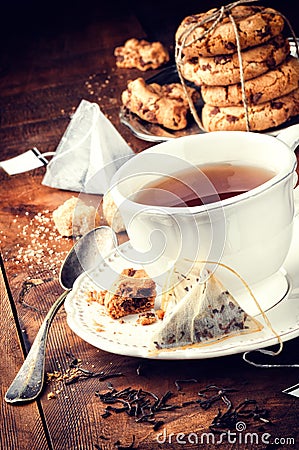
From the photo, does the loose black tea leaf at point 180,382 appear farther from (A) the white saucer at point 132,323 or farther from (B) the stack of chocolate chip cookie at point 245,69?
(B) the stack of chocolate chip cookie at point 245,69

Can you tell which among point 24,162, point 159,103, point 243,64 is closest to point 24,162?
point 24,162

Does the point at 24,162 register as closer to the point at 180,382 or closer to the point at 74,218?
the point at 74,218

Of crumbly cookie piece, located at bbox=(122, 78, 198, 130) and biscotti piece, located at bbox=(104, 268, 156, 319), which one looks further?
crumbly cookie piece, located at bbox=(122, 78, 198, 130)

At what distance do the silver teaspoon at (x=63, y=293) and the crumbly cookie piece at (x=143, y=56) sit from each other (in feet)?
2.39

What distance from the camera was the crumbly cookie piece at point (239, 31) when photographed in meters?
1.33

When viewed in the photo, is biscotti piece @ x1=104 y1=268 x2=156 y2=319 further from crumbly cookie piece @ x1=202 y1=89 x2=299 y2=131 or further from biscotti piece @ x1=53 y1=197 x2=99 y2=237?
crumbly cookie piece @ x1=202 y1=89 x2=299 y2=131

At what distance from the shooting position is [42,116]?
1.65m

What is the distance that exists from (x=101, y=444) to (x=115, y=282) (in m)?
0.24

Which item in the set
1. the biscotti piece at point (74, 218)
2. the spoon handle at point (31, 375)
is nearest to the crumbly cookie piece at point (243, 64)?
the biscotti piece at point (74, 218)

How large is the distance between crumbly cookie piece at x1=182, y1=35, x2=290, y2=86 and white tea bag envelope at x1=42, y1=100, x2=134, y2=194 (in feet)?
0.61

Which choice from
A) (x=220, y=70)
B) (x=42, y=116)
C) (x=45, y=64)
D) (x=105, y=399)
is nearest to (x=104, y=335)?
(x=105, y=399)

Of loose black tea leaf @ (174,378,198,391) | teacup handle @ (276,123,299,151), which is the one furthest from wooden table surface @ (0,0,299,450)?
teacup handle @ (276,123,299,151)

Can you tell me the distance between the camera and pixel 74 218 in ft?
3.82

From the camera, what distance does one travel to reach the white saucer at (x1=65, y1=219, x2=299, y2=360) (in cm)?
85
